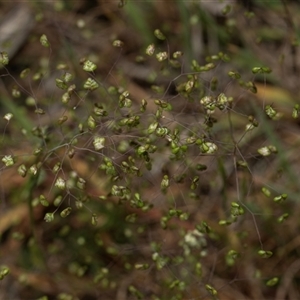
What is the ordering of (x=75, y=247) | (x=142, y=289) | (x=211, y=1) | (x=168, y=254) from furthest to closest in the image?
(x=211, y=1), (x=75, y=247), (x=142, y=289), (x=168, y=254)

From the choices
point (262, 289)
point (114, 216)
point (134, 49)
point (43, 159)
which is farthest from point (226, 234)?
point (134, 49)

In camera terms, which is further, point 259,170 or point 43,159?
point 259,170

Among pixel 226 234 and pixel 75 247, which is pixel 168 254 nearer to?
pixel 226 234

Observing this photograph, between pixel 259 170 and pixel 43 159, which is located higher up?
pixel 43 159

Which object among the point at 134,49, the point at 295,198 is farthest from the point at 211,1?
the point at 295,198

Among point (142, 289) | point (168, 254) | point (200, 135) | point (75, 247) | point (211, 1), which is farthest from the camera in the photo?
point (211, 1)

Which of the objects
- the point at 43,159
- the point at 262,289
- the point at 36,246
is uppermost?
the point at 43,159

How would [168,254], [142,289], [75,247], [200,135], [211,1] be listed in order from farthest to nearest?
1. [211,1]
2. [75,247]
3. [142,289]
4. [168,254]
5. [200,135]

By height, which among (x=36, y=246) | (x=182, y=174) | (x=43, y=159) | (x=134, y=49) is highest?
(x=43, y=159)

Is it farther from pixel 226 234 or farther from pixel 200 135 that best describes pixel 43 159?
pixel 226 234
